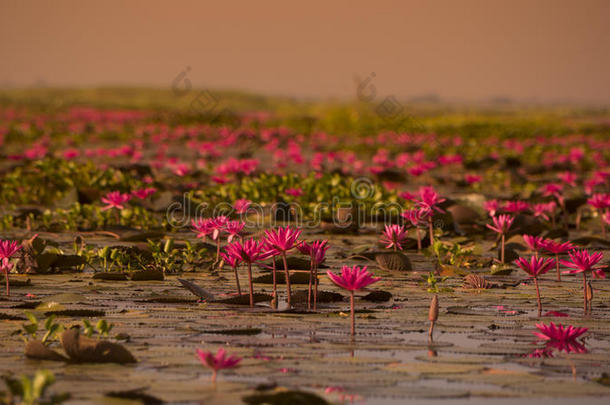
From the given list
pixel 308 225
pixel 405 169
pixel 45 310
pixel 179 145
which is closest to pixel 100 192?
pixel 308 225

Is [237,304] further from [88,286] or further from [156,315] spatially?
[88,286]

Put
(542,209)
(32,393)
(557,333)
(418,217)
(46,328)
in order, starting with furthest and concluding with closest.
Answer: (542,209) → (418,217) → (557,333) → (46,328) → (32,393)

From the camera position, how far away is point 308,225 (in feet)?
29.0

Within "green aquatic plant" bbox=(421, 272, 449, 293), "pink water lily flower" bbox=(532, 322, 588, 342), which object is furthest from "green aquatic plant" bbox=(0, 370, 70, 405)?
"green aquatic plant" bbox=(421, 272, 449, 293)

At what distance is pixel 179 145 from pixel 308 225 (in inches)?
656

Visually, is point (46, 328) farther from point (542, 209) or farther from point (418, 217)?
point (542, 209)

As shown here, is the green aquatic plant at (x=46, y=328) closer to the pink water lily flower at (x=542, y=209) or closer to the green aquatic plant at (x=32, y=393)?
the green aquatic plant at (x=32, y=393)

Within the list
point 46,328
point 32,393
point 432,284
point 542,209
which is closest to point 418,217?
point 432,284

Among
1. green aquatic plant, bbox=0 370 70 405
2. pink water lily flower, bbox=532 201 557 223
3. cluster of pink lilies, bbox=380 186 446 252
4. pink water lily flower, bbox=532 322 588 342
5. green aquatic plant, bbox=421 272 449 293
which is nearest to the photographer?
green aquatic plant, bbox=0 370 70 405

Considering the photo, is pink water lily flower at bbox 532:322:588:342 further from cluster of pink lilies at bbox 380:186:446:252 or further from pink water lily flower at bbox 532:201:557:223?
pink water lily flower at bbox 532:201:557:223

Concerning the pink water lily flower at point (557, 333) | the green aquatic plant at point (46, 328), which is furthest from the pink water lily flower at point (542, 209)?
the green aquatic plant at point (46, 328)

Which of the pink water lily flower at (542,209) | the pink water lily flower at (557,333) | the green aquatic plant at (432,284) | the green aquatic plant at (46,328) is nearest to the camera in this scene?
the green aquatic plant at (46,328)

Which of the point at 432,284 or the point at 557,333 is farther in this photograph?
the point at 432,284

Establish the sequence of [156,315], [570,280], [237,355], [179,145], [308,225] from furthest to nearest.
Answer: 1. [179,145]
2. [308,225]
3. [570,280]
4. [156,315]
5. [237,355]
